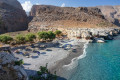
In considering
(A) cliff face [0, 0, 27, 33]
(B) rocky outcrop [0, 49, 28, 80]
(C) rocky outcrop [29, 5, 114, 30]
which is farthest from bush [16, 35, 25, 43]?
(C) rocky outcrop [29, 5, 114, 30]

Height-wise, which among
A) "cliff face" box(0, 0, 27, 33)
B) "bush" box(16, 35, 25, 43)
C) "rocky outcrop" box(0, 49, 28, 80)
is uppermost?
"cliff face" box(0, 0, 27, 33)

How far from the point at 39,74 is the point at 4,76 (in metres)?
8.91

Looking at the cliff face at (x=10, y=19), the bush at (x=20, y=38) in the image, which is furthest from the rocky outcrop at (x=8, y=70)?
the cliff face at (x=10, y=19)

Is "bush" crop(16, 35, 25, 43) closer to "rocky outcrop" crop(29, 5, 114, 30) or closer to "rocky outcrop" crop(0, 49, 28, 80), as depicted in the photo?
"rocky outcrop" crop(0, 49, 28, 80)

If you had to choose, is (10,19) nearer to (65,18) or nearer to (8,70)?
(65,18)

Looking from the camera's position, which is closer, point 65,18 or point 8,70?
point 8,70

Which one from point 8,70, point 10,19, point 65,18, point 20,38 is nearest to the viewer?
point 8,70

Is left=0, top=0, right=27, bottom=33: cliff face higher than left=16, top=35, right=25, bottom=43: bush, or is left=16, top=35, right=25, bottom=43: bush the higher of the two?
left=0, top=0, right=27, bottom=33: cliff face

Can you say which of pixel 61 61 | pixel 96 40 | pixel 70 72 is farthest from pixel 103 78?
pixel 96 40

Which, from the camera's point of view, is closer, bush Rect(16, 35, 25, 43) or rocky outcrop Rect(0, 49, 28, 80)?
rocky outcrop Rect(0, 49, 28, 80)

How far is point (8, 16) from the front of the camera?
92.4 meters

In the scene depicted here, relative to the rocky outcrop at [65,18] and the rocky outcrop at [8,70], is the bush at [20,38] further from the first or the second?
the rocky outcrop at [65,18]

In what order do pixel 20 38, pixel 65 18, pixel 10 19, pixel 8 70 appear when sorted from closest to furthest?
pixel 8 70 → pixel 20 38 → pixel 10 19 → pixel 65 18

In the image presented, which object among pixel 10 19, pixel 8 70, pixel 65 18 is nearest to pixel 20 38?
pixel 8 70
